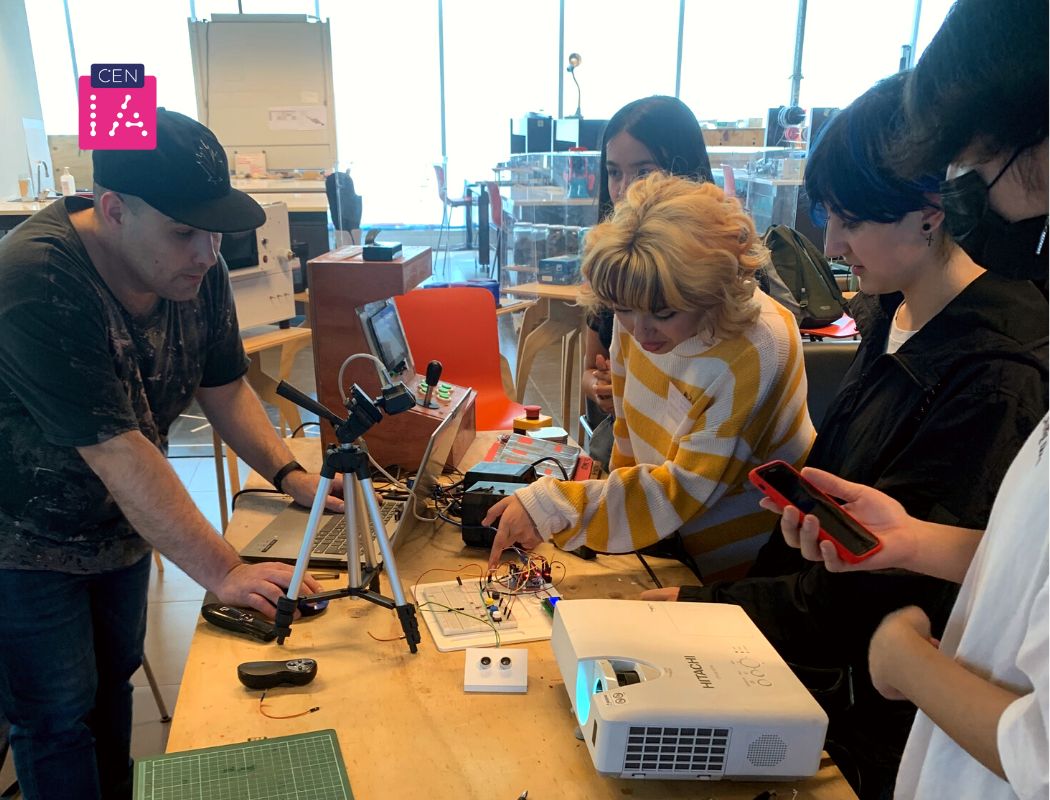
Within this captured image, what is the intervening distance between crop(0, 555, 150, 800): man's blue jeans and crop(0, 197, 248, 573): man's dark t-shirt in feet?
0.19

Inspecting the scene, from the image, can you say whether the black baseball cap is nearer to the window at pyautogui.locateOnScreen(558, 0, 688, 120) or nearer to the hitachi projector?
the hitachi projector

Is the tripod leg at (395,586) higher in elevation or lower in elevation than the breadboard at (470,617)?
higher

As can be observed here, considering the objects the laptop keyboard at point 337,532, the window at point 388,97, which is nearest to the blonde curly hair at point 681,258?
the laptop keyboard at point 337,532

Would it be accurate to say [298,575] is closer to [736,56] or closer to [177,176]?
[177,176]

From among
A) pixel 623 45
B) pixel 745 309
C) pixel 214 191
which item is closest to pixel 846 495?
pixel 745 309

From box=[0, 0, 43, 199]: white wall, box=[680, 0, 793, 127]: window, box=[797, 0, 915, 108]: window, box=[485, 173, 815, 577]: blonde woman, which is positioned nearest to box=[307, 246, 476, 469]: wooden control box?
box=[485, 173, 815, 577]: blonde woman

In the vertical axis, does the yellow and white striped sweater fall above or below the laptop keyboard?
above

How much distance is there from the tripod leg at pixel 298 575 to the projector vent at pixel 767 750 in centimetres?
66

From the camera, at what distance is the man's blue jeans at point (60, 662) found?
132cm

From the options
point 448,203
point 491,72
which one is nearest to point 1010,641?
point 448,203

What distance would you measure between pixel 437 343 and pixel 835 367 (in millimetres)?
1419

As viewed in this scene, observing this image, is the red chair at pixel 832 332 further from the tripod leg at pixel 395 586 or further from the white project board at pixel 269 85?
the white project board at pixel 269 85

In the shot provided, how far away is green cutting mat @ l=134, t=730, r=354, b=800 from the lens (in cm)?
87

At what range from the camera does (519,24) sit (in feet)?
29.2
